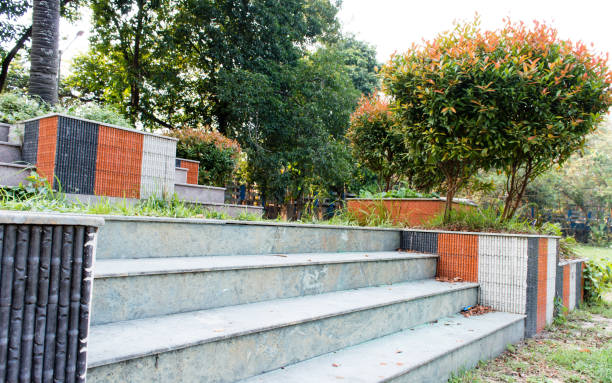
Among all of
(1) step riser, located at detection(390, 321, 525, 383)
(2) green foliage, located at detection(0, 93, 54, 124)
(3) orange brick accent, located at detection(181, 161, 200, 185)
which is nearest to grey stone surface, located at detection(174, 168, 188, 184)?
(3) orange brick accent, located at detection(181, 161, 200, 185)

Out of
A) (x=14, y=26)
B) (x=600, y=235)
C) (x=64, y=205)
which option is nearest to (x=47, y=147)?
(x=64, y=205)

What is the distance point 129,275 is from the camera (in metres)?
1.76

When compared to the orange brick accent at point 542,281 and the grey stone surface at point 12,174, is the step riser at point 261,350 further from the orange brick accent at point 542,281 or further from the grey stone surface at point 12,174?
the grey stone surface at point 12,174

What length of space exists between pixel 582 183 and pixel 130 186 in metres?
20.3

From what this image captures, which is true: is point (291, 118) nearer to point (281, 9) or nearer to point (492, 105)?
point (281, 9)

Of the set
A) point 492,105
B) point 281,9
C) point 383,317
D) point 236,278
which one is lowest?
point 383,317

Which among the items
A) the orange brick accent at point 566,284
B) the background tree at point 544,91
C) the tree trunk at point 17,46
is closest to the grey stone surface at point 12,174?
the background tree at point 544,91

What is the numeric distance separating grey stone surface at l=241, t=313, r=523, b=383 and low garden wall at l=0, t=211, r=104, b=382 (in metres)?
0.87

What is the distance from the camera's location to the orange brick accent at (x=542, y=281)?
11.9 ft

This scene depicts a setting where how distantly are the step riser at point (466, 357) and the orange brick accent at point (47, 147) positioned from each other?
3.38 metres

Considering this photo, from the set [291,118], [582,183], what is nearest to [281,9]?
[291,118]

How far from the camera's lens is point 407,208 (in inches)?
193

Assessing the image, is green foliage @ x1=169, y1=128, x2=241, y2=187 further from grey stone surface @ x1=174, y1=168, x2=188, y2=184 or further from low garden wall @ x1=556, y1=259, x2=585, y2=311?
low garden wall @ x1=556, y1=259, x2=585, y2=311

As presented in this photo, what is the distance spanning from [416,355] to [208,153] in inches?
215
